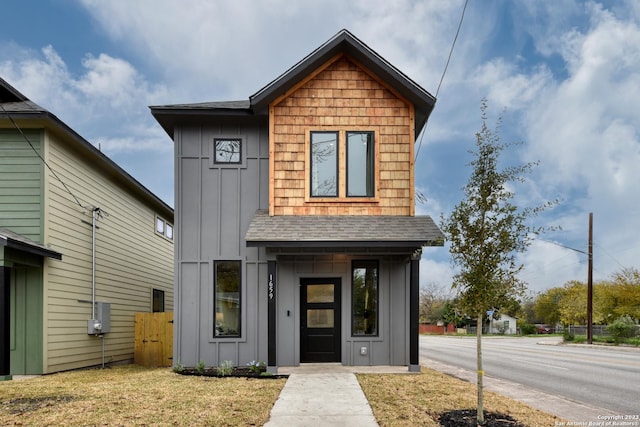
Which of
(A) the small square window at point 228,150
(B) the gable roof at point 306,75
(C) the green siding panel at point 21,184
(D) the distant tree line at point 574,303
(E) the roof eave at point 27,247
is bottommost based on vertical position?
(D) the distant tree line at point 574,303

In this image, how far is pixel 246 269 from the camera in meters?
11.3

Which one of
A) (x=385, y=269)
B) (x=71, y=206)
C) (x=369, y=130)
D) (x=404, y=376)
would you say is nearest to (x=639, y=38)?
(x=369, y=130)

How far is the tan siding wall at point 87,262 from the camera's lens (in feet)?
36.6

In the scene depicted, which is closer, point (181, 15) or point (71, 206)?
point (71, 206)

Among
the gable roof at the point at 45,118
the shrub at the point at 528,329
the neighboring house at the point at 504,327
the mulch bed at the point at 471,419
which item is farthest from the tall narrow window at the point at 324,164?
the neighboring house at the point at 504,327

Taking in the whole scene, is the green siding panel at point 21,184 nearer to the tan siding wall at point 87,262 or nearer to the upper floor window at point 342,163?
the tan siding wall at point 87,262

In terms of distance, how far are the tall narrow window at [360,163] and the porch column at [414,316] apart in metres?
1.97

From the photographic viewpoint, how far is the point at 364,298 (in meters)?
11.4

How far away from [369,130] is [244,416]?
23.3 ft

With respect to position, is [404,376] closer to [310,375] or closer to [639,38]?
[310,375]

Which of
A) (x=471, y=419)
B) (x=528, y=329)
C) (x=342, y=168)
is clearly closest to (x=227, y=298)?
(x=342, y=168)

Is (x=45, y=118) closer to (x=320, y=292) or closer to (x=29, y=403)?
(x=29, y=403)

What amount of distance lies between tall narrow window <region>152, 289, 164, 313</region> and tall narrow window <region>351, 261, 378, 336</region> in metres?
9.40

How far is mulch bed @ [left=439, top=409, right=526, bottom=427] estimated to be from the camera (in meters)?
6.17
